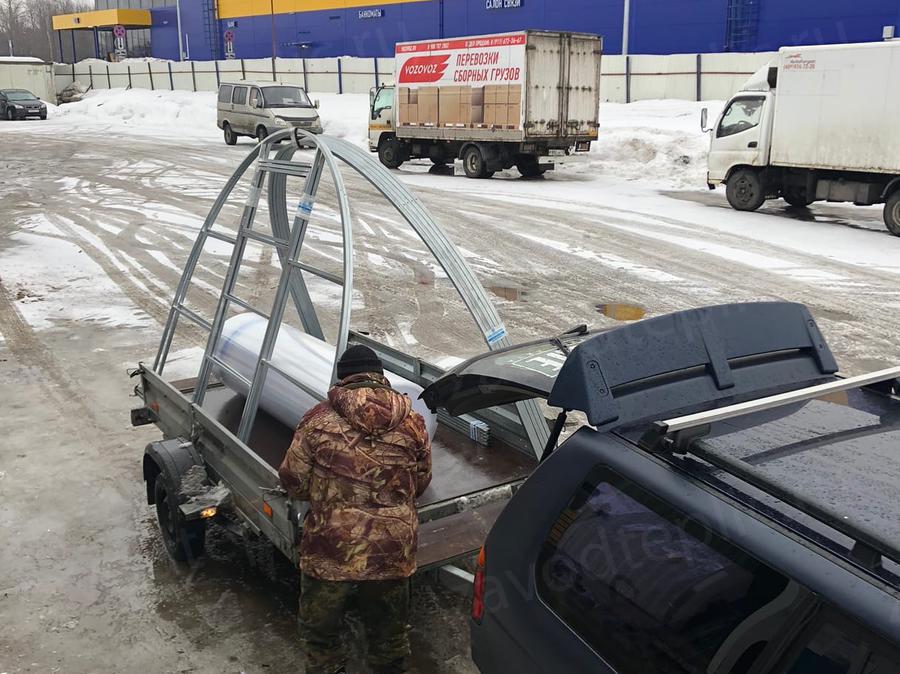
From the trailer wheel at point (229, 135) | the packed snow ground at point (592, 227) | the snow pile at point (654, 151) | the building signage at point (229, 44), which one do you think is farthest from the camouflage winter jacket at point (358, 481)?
the building signage at point (229, 44)

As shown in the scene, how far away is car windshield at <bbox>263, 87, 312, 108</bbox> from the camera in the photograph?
29.4 m

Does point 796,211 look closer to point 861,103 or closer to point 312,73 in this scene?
point 861,103

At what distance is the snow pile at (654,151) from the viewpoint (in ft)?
73.9

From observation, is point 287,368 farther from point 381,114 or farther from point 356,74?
point 356,74

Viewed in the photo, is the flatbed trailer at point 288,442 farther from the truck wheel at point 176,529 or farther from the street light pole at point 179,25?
the street light pole at point 179,25

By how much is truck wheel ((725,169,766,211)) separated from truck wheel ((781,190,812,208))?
514 millimetres

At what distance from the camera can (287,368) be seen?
17.3 ft

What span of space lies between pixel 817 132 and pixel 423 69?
11784mm

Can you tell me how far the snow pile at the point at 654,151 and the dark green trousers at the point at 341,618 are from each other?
63.2 ft

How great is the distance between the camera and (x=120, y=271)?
12414mm

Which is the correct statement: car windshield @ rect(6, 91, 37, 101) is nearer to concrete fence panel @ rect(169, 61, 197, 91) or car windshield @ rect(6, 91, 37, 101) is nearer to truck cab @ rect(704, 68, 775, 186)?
concrete fence panel @ rect(169, 61, 197, 91)

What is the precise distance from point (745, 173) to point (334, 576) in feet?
52.8

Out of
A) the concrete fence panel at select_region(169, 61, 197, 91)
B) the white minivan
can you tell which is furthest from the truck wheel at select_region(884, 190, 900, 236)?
the concrete fence panel at select_region(169, 61, 197, 91)

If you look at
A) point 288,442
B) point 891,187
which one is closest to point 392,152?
point 891,187
